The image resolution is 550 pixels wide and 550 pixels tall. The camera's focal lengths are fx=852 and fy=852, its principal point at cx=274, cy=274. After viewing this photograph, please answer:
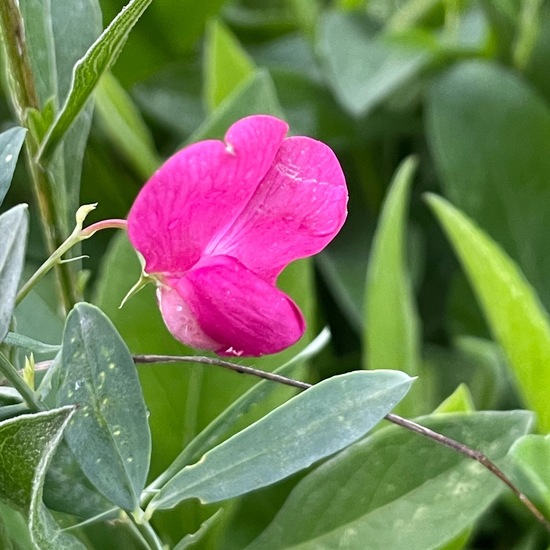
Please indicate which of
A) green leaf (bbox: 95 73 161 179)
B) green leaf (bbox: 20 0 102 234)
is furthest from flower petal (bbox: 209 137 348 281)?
green leaf (bbox: 95 73 161 179)

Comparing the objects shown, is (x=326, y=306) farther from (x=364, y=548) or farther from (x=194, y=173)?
(x=194, y=173)

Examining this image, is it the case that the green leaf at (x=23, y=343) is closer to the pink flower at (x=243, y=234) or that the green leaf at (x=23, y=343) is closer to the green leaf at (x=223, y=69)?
the pink flower at (x=243, y=234)

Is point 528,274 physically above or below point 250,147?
below

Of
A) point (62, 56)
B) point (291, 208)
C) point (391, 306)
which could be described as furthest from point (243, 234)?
point (391, 306)

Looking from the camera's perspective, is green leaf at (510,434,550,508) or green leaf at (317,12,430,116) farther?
green leaf at (317,12,430,116)

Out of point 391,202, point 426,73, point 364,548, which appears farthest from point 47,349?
point 426,73

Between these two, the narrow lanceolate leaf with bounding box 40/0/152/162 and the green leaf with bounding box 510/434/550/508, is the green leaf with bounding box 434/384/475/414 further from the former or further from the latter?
the narrow lanceolate leaf with bounding box 40/0/152/162
